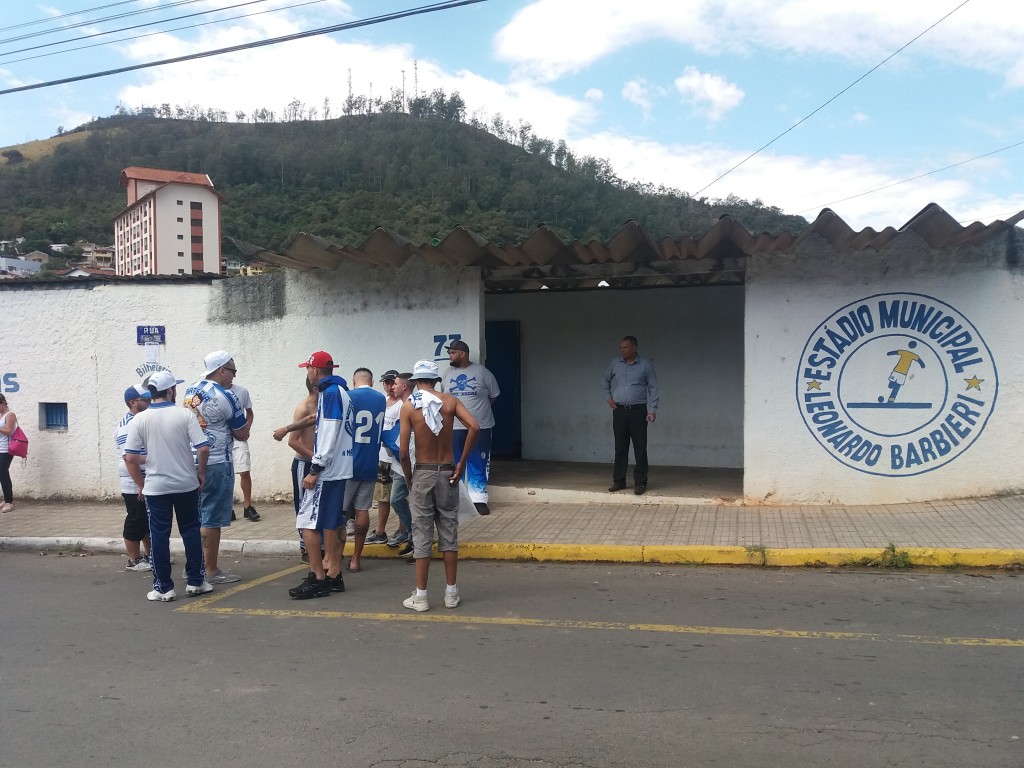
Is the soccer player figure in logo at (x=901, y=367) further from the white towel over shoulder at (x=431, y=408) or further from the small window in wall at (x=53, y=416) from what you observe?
the small window in wall at (x=53, y=416)

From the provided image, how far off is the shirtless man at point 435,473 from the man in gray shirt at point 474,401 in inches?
106

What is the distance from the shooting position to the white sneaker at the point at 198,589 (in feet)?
21.3

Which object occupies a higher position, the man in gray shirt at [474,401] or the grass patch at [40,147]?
the grass patch at [40,147]

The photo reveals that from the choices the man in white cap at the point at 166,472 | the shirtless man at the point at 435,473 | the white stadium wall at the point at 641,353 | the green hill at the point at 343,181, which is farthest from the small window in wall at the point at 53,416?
the green hill at the point at 343,181

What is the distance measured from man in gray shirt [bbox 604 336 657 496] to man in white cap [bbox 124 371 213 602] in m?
4.64

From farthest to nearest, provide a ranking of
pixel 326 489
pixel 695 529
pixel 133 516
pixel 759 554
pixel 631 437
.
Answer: pixel 631 437
pixel 695 529
pixel 133 516
pixel 759 554
pixel 326 489

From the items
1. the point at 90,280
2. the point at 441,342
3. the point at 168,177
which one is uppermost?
the point at 168,177

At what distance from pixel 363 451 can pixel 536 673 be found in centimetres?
288

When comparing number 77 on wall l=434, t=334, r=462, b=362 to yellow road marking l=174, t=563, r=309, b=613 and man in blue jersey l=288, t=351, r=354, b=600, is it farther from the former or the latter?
man in blue jersey l=288, t=351, r=354, b=600

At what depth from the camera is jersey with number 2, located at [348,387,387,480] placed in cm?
678

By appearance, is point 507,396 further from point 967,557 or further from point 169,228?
point 169,228

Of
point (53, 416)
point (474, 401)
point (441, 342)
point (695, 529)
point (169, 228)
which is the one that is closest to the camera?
point (695, 529)

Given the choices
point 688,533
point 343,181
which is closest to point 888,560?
point 688,533

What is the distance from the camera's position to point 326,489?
6.43m
